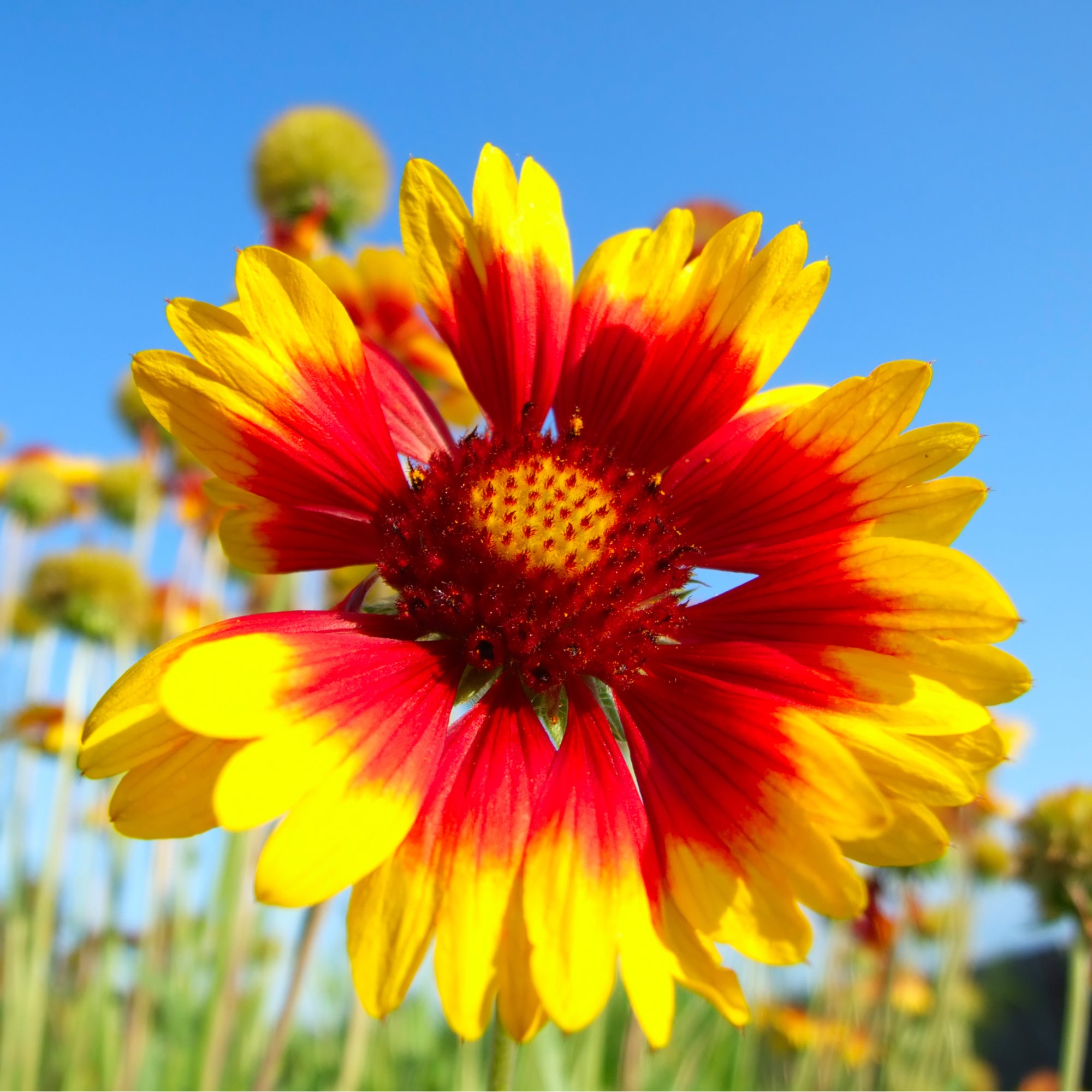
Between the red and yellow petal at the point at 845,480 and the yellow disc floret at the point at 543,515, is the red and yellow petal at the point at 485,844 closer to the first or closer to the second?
the yellow disc floret at the point at 543,515

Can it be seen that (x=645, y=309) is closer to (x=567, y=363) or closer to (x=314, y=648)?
(x=567, y=363)

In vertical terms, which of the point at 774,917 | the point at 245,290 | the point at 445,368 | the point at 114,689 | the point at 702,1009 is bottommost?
the point at 702,1009

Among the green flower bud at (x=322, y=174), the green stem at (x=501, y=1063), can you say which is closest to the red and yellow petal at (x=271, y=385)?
the green stem at (x=501, y=1063)

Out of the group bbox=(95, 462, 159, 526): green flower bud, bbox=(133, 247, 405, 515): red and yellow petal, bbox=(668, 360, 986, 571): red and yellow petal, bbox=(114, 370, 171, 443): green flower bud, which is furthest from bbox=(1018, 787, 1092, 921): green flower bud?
bbox=(95, 462, 159, 526): green flower bud

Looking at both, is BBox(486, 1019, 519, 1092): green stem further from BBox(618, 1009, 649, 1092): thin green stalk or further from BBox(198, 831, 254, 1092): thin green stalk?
BBox(198, 831, 254, 1092): thin green stalk

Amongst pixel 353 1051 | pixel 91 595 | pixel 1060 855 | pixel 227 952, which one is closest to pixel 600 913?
pixel 353 1051

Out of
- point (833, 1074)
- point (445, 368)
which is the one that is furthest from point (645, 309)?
point (833, 1074)
